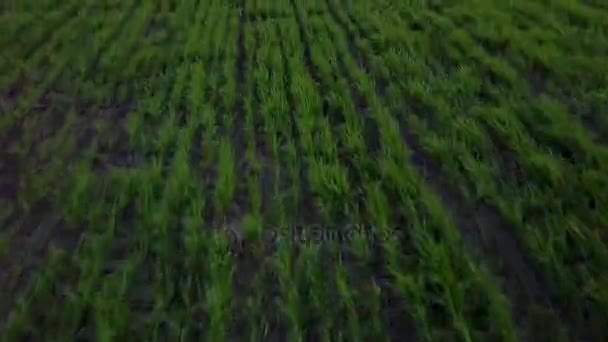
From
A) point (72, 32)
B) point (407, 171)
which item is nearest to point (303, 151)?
point (407, 171)

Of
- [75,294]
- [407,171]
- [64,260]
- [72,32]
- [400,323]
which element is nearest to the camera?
[400,323]

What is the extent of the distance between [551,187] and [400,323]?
934mm

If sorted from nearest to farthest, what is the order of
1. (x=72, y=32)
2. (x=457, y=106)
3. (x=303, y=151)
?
(x=303, y=151), (x=457, y=106), (x=72, y=32)

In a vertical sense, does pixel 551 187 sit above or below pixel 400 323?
above

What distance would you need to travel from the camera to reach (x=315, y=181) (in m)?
2.79

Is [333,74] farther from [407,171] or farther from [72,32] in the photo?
[72,32]

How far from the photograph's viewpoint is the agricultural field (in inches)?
84.5

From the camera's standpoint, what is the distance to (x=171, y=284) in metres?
2.28

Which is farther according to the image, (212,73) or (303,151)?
(212,73)

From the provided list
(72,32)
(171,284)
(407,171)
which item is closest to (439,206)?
(407,171)

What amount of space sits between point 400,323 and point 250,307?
51 centimetres

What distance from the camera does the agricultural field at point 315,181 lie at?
2146 millimetres

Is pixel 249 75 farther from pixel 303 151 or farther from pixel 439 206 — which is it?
pixel 439 206

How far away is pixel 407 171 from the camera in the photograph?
9.16 feet
